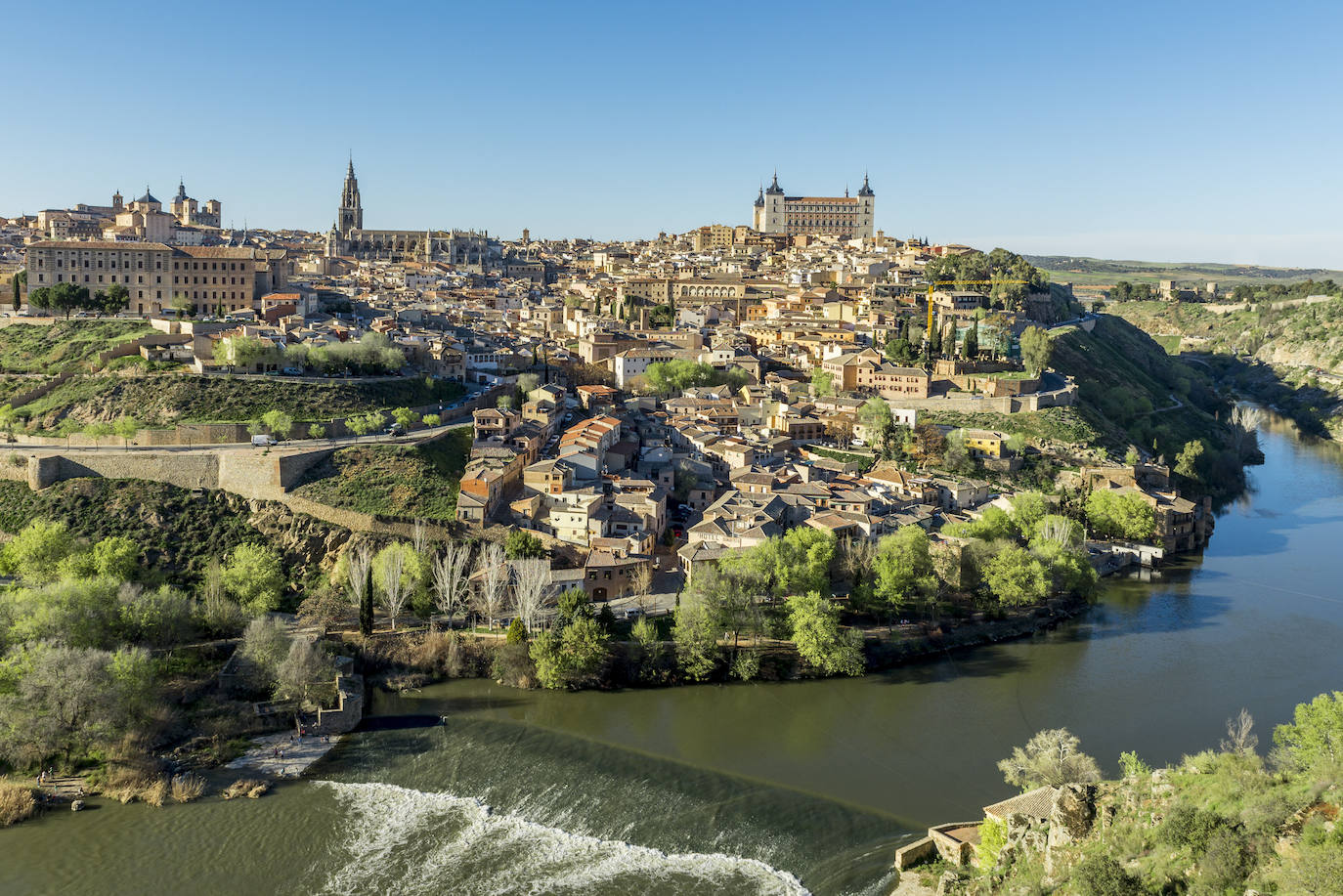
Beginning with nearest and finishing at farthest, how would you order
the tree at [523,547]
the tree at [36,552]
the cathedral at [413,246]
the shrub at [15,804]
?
the shrub at [15,804]
the tree at [36,552]
the tree at [523,547]
the cathedral at [413,246]

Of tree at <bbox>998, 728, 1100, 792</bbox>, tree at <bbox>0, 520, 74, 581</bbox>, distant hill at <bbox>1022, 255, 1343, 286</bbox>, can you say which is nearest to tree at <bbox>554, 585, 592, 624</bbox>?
tree at <bbox>998, 728, 1100, 792</bbox>

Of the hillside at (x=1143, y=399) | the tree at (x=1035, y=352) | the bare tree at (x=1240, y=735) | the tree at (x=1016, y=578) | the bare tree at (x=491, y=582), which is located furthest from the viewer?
the tree at (x=1035, y=352)

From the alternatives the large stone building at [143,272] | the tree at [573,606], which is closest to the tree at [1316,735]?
the tree at [573,606]

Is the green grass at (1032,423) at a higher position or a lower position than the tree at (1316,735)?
higher

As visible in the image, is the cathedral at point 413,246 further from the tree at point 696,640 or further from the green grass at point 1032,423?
the tree at point 696,640

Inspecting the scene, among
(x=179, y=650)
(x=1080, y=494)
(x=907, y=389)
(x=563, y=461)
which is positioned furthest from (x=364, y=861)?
(x=907, y=389)

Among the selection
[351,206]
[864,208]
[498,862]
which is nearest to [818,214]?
[864,208]

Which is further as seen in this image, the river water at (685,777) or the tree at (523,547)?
the tree at (523,547)
